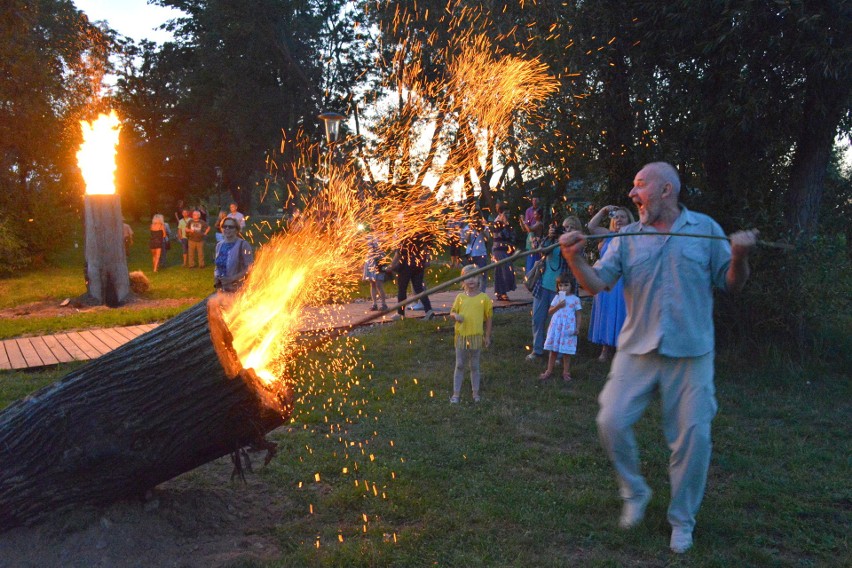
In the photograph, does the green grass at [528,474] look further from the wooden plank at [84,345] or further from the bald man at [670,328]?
the wooden plank at [84,345]

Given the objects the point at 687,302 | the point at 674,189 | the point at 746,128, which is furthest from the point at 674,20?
the point at 687,302

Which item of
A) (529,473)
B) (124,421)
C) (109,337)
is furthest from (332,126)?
(124,421)

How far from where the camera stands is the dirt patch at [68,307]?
12.4m

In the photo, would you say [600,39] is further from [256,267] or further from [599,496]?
[599,496]

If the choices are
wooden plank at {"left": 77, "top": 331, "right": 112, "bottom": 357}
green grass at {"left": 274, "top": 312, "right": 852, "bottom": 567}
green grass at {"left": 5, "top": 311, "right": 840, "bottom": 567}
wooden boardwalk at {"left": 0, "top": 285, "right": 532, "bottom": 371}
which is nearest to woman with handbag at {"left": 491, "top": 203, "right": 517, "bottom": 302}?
wooden boardwalk at {"left": 0, "top": 285, "right": 532, "bottom": 371}

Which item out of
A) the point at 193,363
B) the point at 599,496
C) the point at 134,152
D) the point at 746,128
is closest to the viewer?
the point at 193,363

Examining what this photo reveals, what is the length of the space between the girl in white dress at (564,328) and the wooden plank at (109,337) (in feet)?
19.1

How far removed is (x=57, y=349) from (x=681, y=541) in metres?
8.34

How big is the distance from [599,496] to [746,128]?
4.92m

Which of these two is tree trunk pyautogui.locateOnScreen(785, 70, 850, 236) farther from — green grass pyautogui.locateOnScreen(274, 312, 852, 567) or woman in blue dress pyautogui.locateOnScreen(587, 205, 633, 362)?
woman in blue dress pyautogui.locateOnScreen(587, 205, 633, 362)

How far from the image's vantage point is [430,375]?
776 centimetres

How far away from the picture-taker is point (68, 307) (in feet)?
42.3

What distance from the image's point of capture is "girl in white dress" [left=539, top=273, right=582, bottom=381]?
767 centimetres

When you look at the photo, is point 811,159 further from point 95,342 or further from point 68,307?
point 68,307
